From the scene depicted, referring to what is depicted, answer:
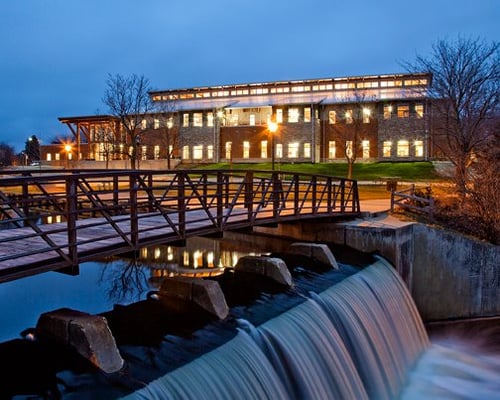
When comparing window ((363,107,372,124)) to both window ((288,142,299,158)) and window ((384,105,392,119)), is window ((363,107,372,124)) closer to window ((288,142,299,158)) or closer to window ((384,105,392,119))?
window ((384,105,392,119))

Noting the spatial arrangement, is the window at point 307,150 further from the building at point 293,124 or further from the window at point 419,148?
the window at point 419,148

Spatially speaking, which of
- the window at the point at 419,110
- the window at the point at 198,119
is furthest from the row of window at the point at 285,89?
the window at the point at 198,119

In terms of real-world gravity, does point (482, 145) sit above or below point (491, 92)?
below

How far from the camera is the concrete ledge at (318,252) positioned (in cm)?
1491

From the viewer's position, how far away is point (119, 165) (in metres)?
58.8

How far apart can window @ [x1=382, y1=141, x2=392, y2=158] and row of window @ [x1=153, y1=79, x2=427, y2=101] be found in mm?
8368

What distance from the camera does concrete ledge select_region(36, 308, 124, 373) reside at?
7301 millimetres

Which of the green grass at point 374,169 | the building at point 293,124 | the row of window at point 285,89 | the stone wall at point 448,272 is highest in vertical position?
the row of window at point 285,89

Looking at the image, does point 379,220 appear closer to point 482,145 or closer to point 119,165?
point 482,145

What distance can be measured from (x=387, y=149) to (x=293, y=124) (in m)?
11.2

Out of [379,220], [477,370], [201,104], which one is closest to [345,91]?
[201,104]

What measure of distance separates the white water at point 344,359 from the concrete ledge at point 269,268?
1.00m

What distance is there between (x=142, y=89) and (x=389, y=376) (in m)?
38.2

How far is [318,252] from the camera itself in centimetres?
1515
